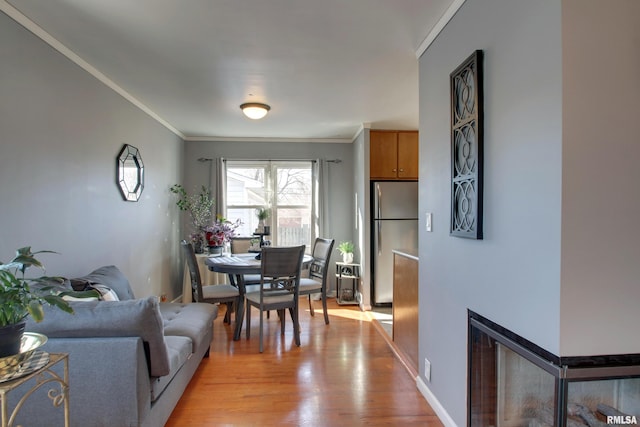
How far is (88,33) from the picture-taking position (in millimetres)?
2254

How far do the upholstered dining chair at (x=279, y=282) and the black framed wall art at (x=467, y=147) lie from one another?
180 cm

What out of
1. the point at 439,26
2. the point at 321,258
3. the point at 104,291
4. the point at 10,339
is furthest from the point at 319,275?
the point at 10,339

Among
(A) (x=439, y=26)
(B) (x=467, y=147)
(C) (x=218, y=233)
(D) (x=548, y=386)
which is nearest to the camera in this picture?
(D) (x=548, y=386)

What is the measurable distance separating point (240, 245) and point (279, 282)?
1562 millimetres

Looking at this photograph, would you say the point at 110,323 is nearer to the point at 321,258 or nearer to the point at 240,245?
the point at 321,258

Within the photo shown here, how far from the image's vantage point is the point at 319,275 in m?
4.53

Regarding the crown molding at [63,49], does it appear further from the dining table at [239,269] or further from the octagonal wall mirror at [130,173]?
the dining table at [239,269]

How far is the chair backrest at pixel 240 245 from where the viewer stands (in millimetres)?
4832

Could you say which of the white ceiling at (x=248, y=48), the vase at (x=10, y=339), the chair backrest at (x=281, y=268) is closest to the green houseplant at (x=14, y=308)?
the vase at (x=10, y=339)

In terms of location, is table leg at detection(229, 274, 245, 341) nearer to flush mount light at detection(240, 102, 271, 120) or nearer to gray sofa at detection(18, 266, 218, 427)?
flush mount light at detection(240, 102, 271, 120)

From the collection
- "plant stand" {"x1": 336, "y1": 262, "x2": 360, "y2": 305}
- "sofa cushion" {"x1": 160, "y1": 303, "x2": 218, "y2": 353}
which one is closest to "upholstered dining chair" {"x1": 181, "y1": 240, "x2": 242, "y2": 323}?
"sofa cushion" {"x1": 160, "y1": 303, "x2": 218, "y2": 353}

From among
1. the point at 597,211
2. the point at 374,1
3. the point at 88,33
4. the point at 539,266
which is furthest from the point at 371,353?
the point at 88,33

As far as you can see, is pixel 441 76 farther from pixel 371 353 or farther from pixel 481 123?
pixel 371 353

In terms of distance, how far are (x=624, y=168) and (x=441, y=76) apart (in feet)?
4.13
